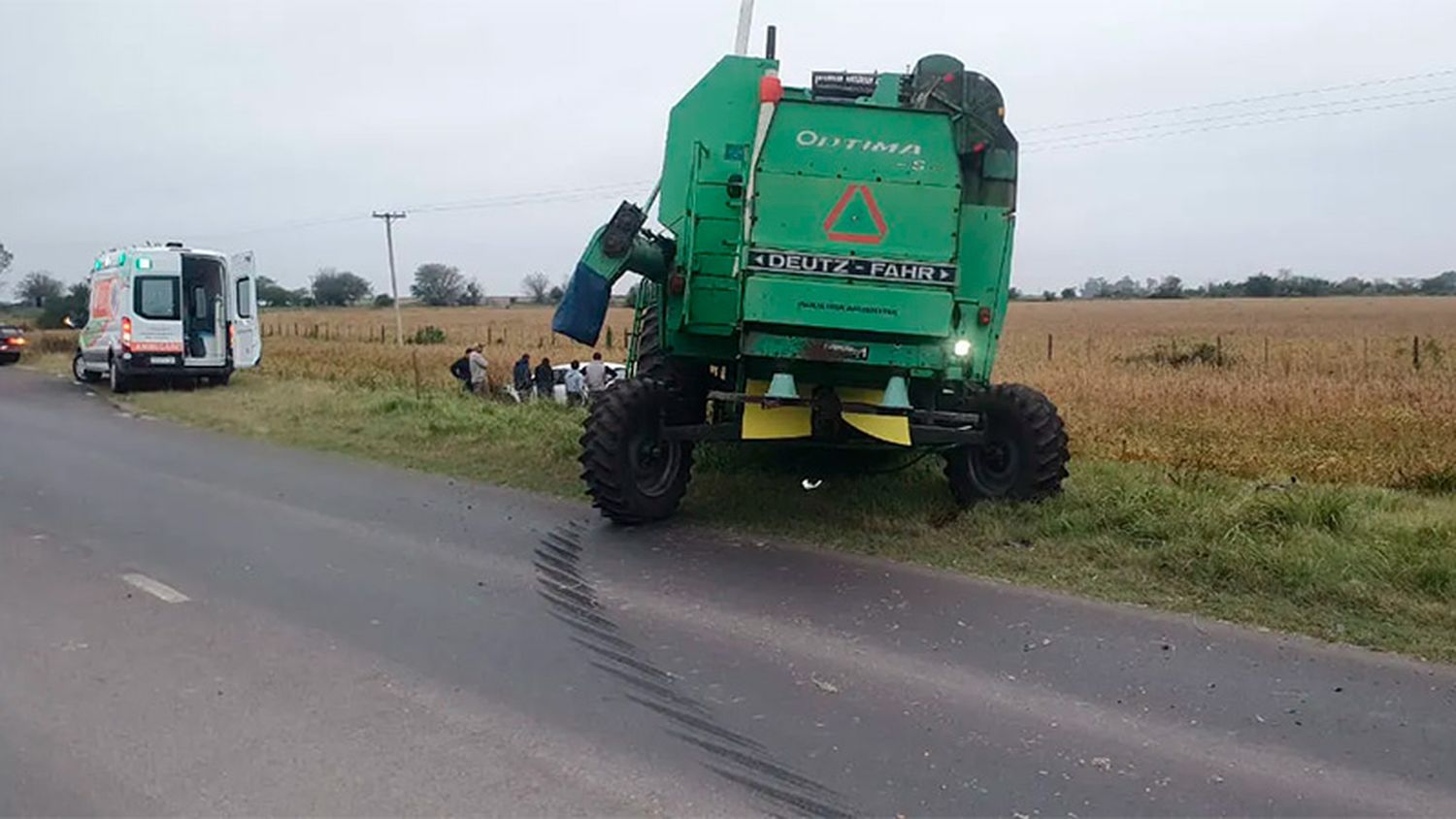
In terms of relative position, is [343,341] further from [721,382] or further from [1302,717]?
[1302,717]

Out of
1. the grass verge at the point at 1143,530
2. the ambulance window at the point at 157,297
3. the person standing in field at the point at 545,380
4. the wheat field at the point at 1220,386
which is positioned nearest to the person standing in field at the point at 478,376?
the person standing in field at the point at 545,380

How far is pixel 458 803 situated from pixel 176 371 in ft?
66.8

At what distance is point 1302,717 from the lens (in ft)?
17.1

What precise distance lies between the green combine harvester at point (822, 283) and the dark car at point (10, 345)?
31.4 meters

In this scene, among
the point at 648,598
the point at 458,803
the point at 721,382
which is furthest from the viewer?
the point at 721,382

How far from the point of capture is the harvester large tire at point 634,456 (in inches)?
348

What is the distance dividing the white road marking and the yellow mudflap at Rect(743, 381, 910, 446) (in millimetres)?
3579

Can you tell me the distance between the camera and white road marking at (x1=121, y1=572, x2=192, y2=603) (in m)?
6.88

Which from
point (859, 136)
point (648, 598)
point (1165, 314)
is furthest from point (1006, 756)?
point (1165, 314)

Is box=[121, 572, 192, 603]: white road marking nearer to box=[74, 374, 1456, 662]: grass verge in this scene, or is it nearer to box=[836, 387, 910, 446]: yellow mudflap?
box=[74, 374, 1456, 662]: grass verge

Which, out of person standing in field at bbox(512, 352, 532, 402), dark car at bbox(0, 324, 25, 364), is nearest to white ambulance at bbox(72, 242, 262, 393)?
person standing in field at bbox(512, 352, 532, 402)

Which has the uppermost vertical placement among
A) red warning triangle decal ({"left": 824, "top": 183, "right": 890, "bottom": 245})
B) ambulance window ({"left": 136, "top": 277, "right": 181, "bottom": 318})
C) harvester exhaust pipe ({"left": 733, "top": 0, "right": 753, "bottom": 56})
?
harvester exhaust pipe ({"left": 733, "top": 0, "right": 753, "bottom": 56})

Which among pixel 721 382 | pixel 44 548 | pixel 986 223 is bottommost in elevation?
pixel 44 548

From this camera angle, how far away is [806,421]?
28.0ft
